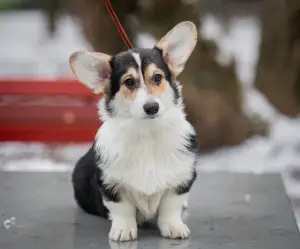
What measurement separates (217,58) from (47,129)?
0.86m

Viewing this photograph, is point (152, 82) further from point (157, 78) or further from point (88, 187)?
point (88, 187)

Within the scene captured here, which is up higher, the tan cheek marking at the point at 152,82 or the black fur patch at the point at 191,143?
the tan cheek marking at the point at 152,82

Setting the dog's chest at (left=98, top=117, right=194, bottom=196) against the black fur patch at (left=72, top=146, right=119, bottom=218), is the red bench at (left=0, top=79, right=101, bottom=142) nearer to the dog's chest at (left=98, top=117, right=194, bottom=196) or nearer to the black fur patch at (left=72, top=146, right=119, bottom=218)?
the black fur patch at (left=72, top=146, right=119, bottom=218)

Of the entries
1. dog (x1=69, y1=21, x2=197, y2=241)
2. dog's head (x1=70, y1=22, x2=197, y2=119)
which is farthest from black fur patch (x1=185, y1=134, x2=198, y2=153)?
dog's head (x1=70, y1=22, x2=197, y2=119)

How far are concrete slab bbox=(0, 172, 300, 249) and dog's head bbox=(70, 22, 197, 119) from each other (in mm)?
361

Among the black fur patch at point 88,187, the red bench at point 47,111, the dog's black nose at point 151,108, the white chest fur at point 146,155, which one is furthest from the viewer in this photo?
the red bench at point 47,111

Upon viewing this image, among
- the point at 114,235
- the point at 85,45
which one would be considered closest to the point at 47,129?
the point at 85,45

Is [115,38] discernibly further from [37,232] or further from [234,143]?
[37,232]

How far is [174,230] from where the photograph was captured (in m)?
1.76

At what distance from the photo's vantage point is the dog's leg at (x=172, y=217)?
1766 millimetres

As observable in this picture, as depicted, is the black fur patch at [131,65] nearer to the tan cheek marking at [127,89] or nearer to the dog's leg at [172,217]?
the tan cheek marking at [127,89]

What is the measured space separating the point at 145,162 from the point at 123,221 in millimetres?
169

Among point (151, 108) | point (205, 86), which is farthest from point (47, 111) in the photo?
point (151, 108)

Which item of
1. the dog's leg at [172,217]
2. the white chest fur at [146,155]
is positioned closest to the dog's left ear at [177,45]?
the white chest fur at [146,155]
